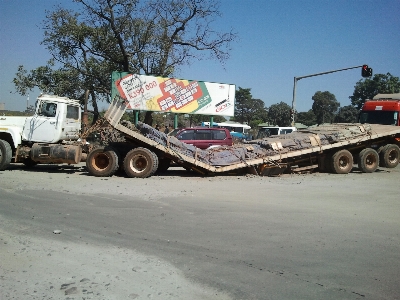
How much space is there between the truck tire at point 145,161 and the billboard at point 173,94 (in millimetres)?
9168

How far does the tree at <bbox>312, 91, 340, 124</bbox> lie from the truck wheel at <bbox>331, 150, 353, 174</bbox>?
59.2 metres

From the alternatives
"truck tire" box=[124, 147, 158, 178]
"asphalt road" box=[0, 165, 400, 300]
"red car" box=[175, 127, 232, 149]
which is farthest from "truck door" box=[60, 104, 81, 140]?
"red car" box=[175, 127, 232, 149]

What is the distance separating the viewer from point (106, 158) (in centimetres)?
1377

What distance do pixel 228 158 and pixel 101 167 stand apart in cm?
472

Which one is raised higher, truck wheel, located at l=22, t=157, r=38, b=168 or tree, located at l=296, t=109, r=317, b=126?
tree, located at l=296, t=109, r=317, b=126

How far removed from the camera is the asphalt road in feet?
15.1

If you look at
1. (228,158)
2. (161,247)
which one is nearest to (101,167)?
(228,158)

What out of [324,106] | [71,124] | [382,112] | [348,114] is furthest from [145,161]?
[324,106]

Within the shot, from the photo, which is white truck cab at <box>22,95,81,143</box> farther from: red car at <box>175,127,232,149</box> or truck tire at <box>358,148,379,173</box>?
truck tire at <box>358,148,379,173</box>

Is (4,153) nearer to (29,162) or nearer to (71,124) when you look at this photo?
(29,162)

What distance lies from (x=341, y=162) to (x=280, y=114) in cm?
5232

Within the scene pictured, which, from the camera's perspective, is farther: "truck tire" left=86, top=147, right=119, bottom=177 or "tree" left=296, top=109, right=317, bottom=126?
"tree" left=296, top=109, right=317, bottom=126

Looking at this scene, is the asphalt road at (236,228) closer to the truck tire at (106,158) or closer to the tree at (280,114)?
the truck tire at (106,158)

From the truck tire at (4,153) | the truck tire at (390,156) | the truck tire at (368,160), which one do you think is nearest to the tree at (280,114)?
the truck tire at (390,156)
